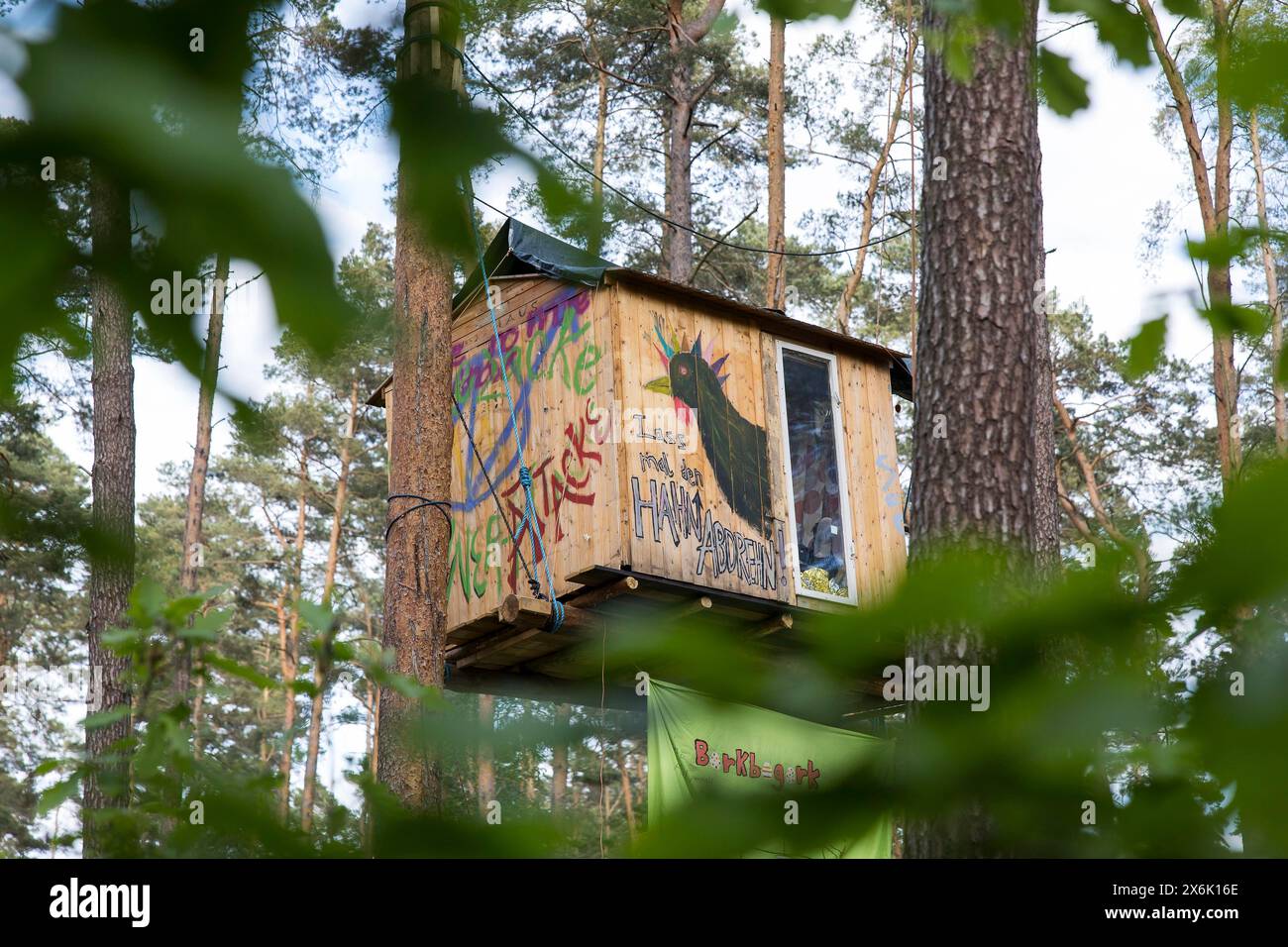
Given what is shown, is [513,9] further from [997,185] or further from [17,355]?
[997,185]

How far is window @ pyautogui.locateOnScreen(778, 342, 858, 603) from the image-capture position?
9.62 m

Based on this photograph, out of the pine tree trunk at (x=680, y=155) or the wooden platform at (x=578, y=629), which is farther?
the pine tree trunk at (x=680, y=155)

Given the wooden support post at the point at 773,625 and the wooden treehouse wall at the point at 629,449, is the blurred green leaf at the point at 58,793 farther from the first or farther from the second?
A: the wooden support post at the point at 773,625

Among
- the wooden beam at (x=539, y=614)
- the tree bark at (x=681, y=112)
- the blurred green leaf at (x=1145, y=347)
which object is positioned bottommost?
the blurred green leaf at (x=1145, y=347)

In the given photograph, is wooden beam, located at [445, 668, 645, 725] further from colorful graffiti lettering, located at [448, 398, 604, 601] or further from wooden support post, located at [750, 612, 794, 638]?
wooden support post, located at [750, 612, 794, 638]

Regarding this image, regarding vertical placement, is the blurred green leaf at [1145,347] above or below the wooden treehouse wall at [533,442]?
below

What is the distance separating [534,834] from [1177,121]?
23.7 m

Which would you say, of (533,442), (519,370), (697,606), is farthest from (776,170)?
(697,606)

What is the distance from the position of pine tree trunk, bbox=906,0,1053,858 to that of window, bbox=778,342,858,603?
4.28 meters

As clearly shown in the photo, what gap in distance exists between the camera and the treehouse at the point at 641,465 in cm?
843

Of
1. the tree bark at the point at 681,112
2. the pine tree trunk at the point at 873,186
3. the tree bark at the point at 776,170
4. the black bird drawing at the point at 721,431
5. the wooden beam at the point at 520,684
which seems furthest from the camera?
the pine tree trunk at the point at 873,186

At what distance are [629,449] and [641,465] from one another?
0.13m

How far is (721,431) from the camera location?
898 cm

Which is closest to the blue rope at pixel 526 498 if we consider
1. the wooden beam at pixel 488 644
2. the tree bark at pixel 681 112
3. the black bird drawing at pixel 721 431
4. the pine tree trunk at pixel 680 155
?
the wooden beam at pixel 488 644
